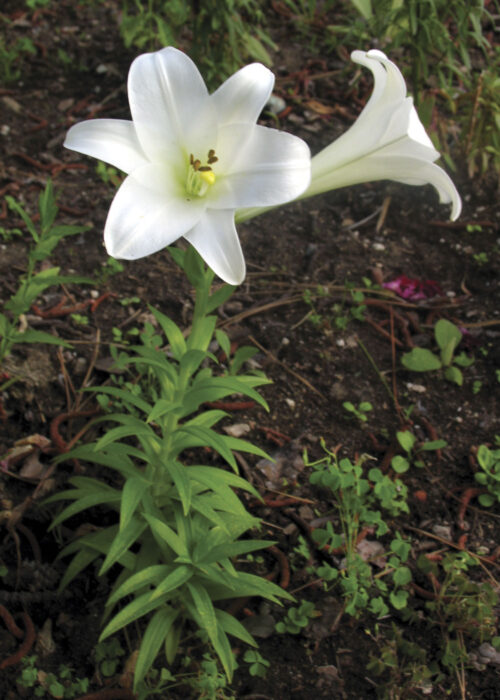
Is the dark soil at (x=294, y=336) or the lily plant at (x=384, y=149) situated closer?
the lily plant at (x=384, y=149)

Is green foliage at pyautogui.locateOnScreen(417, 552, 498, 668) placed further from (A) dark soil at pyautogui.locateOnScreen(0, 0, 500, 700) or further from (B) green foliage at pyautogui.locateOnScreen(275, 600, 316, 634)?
(B) green foliage at pyautogui.locateOnScreen(275, 600, 316, 634)

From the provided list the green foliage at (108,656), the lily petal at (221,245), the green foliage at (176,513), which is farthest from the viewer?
the green foliage at (108,656)

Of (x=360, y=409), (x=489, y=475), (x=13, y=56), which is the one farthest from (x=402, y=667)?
(x=13, y=56)

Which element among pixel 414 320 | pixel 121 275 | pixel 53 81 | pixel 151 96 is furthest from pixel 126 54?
pixel 151 96

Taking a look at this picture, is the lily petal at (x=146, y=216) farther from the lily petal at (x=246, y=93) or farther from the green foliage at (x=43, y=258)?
the green foliage at (x=43, y=258)

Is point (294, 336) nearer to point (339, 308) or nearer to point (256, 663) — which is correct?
point (339, 308)

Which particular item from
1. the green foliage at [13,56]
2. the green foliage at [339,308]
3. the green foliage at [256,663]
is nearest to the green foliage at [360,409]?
the green foliage at [339,308]

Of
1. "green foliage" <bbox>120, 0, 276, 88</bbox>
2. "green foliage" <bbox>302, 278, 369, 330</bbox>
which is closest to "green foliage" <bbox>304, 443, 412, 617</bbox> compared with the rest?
"green foliage" <bbox>302, 278, 369, 330</bbox>
